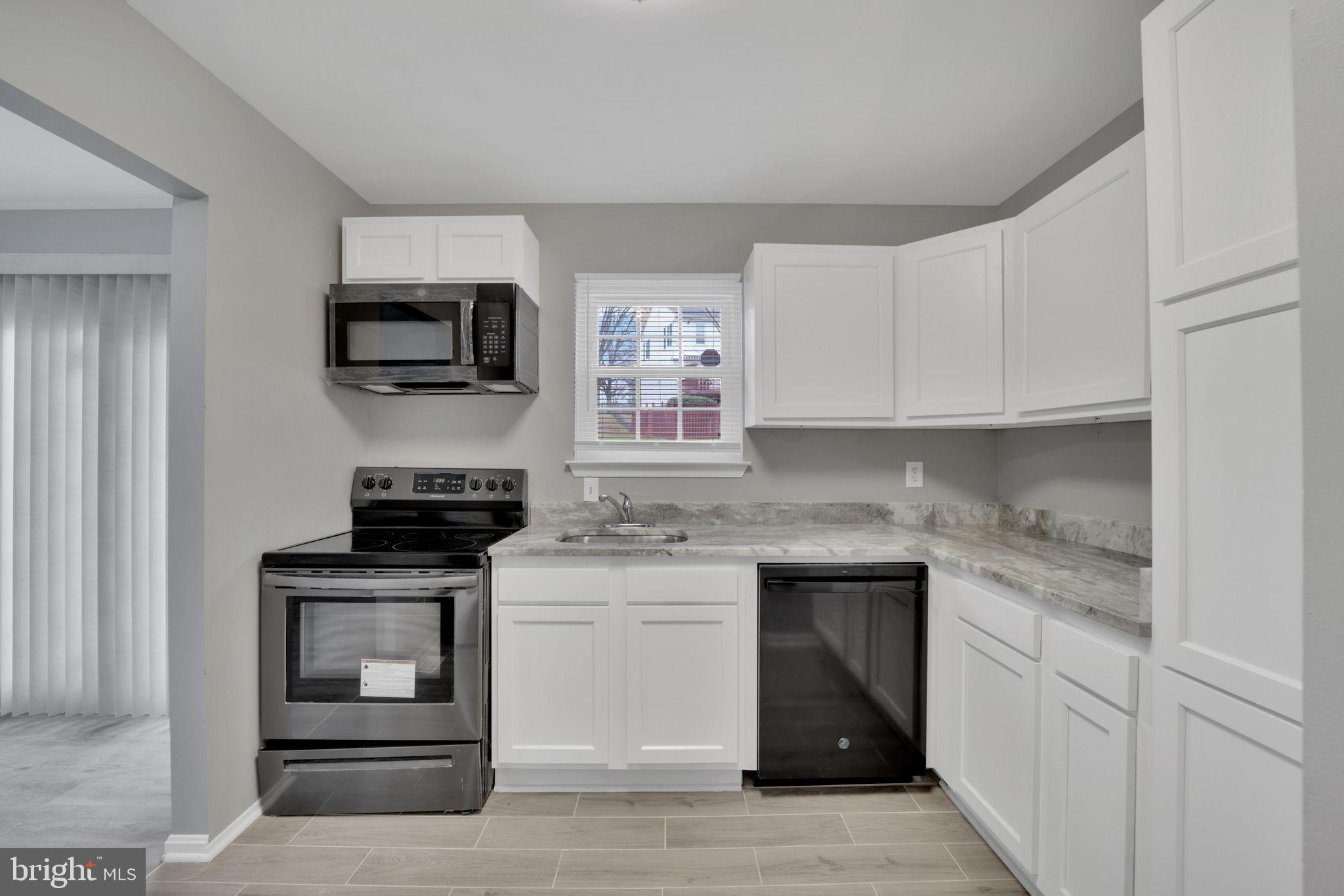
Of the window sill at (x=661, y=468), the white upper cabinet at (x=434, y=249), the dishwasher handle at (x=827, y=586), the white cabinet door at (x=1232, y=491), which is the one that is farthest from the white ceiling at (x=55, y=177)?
the white cabinet door at (x=1232, y=491)

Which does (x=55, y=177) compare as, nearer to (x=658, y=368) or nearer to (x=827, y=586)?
(x=658, y=368)

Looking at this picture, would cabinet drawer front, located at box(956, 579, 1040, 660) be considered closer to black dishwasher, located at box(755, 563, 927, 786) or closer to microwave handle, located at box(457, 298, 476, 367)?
black dishwasher, located at box(755, 563, 927, 786)

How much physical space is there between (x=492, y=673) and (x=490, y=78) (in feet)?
6.37

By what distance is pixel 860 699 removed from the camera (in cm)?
214

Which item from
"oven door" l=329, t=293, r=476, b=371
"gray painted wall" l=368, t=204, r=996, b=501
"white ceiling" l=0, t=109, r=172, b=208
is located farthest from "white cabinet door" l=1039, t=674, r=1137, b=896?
"white ceiling" l=0, t=109, r=172, b=208

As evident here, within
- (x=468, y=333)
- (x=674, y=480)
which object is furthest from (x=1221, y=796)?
(x=468, y=333)

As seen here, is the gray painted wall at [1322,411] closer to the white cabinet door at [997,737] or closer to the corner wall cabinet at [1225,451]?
the corner wall cabinet at [1225,451]

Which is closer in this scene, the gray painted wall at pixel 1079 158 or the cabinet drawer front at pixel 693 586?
the gray painted wall at pixel 1079 158

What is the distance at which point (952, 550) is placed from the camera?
202 cm

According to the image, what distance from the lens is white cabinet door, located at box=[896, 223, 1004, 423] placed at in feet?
7.28

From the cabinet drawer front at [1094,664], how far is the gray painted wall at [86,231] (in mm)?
3740

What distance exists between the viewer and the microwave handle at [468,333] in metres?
2.37

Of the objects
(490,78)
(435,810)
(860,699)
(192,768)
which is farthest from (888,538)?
(192,768)

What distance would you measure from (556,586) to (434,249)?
1.46 metres
